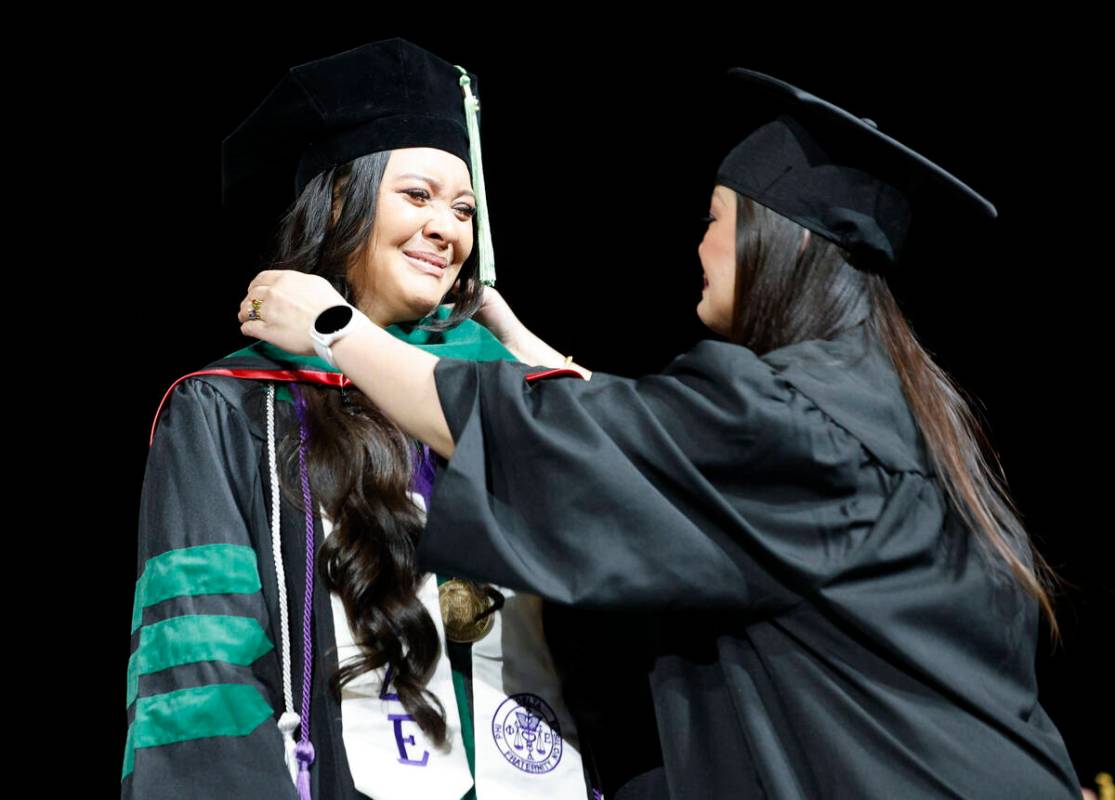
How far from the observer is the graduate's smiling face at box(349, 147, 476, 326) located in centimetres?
227

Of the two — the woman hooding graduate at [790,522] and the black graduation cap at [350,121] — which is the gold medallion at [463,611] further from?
the black graduation cap at [350,121]

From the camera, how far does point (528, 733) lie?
2.04 metres

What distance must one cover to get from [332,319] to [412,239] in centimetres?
41

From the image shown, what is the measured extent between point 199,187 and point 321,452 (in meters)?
1.32

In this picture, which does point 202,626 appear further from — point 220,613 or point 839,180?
point 839,180

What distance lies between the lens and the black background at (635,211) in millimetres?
3072

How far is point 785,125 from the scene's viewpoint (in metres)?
1.98

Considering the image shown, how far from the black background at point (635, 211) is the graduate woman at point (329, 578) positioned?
2.92ft

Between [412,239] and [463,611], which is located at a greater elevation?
[412,239]

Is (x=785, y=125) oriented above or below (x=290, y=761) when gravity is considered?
above

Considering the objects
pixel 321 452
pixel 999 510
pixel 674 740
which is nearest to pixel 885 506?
pixel 999 510

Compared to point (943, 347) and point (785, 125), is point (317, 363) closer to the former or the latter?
point (785, 125)

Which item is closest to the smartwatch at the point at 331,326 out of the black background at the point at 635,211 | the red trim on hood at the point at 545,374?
the red trim on hood at the point at 545,374

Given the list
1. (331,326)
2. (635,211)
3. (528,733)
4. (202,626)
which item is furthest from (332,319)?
(635,211)
